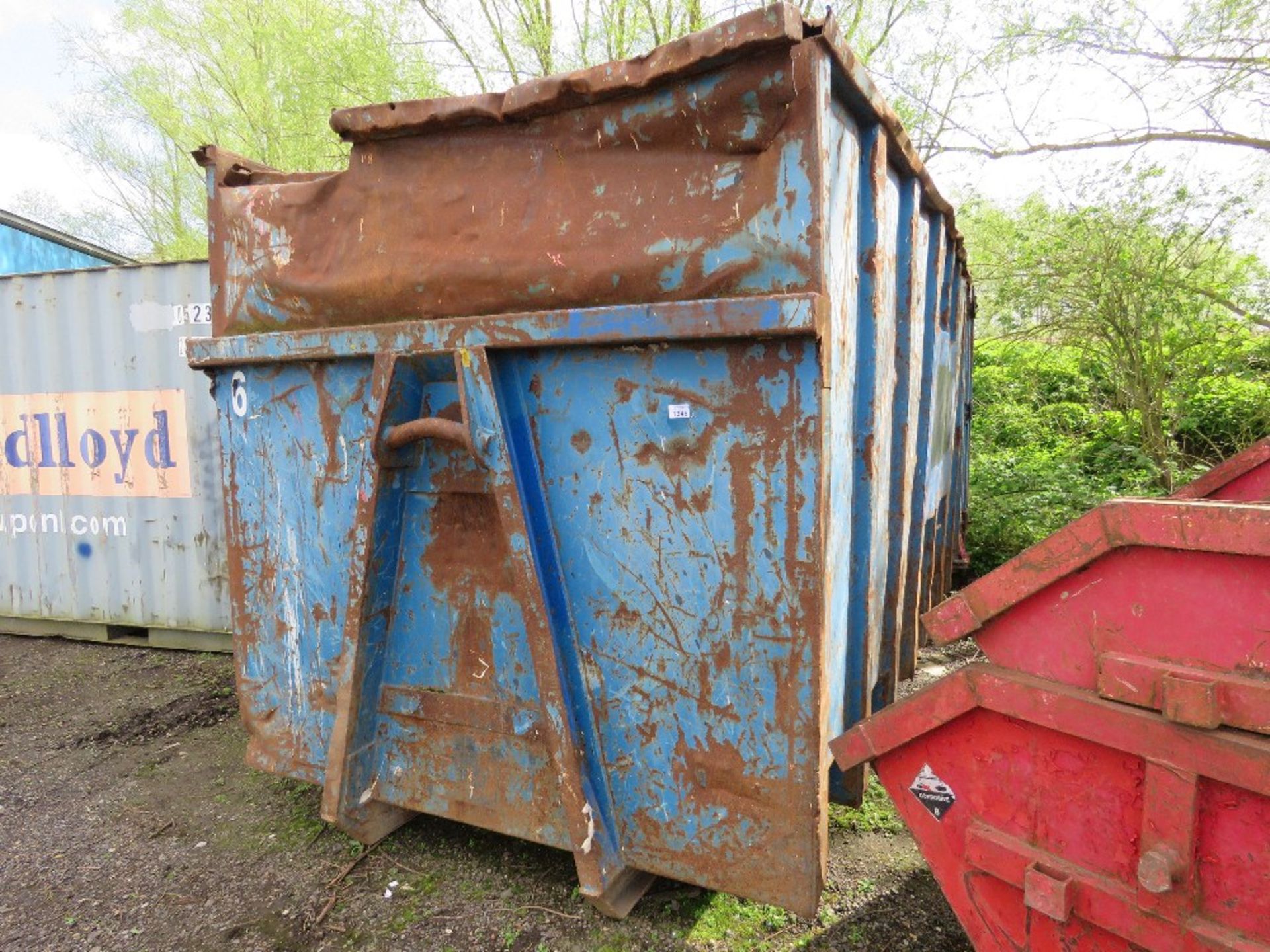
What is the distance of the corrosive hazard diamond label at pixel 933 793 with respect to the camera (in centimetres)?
180

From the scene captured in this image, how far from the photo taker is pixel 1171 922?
4.71 feet

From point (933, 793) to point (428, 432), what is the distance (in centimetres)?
163

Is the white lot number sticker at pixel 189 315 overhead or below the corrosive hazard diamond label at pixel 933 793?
overhead

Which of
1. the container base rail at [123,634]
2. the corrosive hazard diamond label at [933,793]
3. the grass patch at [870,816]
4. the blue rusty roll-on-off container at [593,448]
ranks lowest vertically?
the container base rail at [123,634]

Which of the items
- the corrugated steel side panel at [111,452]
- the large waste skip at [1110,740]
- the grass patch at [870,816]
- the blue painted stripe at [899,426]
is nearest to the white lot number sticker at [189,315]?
the corrugated steel side panel at [111,452]

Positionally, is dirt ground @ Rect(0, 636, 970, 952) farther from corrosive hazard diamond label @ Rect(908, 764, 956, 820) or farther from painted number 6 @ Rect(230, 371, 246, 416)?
painted number 6 @ Rect(230, 371, 246, 416)

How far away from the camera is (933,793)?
1.83 m

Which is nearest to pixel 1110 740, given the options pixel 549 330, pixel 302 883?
pixel 549 330

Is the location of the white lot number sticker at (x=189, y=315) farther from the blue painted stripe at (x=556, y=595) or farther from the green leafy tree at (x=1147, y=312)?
the green leafy tree at (x=1147, y=312)

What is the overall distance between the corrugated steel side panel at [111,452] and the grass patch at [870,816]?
432 cm

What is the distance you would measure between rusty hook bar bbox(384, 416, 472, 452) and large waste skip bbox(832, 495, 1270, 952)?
130 cm

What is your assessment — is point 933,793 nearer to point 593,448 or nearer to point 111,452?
point 593,448

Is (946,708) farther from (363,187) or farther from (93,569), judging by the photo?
(93,569)

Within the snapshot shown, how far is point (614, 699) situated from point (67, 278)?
5399 mm
